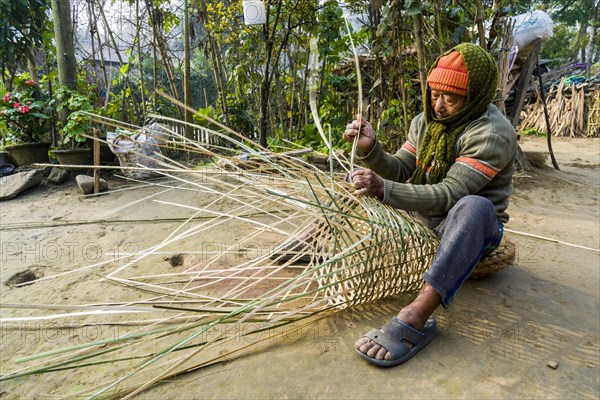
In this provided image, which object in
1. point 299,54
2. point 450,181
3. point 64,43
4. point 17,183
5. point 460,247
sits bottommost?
point 17,183

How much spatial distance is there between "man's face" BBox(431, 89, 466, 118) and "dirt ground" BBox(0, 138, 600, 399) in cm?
47

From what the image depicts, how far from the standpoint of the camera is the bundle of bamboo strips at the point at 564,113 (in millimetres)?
8789

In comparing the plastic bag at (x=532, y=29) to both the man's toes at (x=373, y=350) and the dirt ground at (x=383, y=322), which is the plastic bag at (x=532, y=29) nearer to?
the dirt ground at (x=383, y=322)

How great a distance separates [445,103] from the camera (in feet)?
4.15

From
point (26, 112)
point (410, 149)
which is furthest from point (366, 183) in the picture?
point (26, 112)

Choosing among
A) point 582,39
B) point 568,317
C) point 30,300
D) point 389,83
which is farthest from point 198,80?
point 582,39

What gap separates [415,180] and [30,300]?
1580 millimetres

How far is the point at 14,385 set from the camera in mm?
956

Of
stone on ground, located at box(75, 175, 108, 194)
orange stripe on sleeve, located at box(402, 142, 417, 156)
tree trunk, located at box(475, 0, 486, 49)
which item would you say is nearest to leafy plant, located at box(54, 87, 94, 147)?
stone on ground, located at box(75, 175, 108, 194)

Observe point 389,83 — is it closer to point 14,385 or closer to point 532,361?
point 532,361

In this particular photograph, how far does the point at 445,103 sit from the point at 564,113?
33.2ft

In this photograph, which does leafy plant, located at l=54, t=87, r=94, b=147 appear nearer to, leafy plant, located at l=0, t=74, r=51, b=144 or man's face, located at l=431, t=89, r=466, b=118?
leafy plant, located at l=0, t=74, r=51, b=144

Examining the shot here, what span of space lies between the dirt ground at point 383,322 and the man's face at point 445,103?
1.53ft

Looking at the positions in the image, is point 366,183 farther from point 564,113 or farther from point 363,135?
point 564,113
